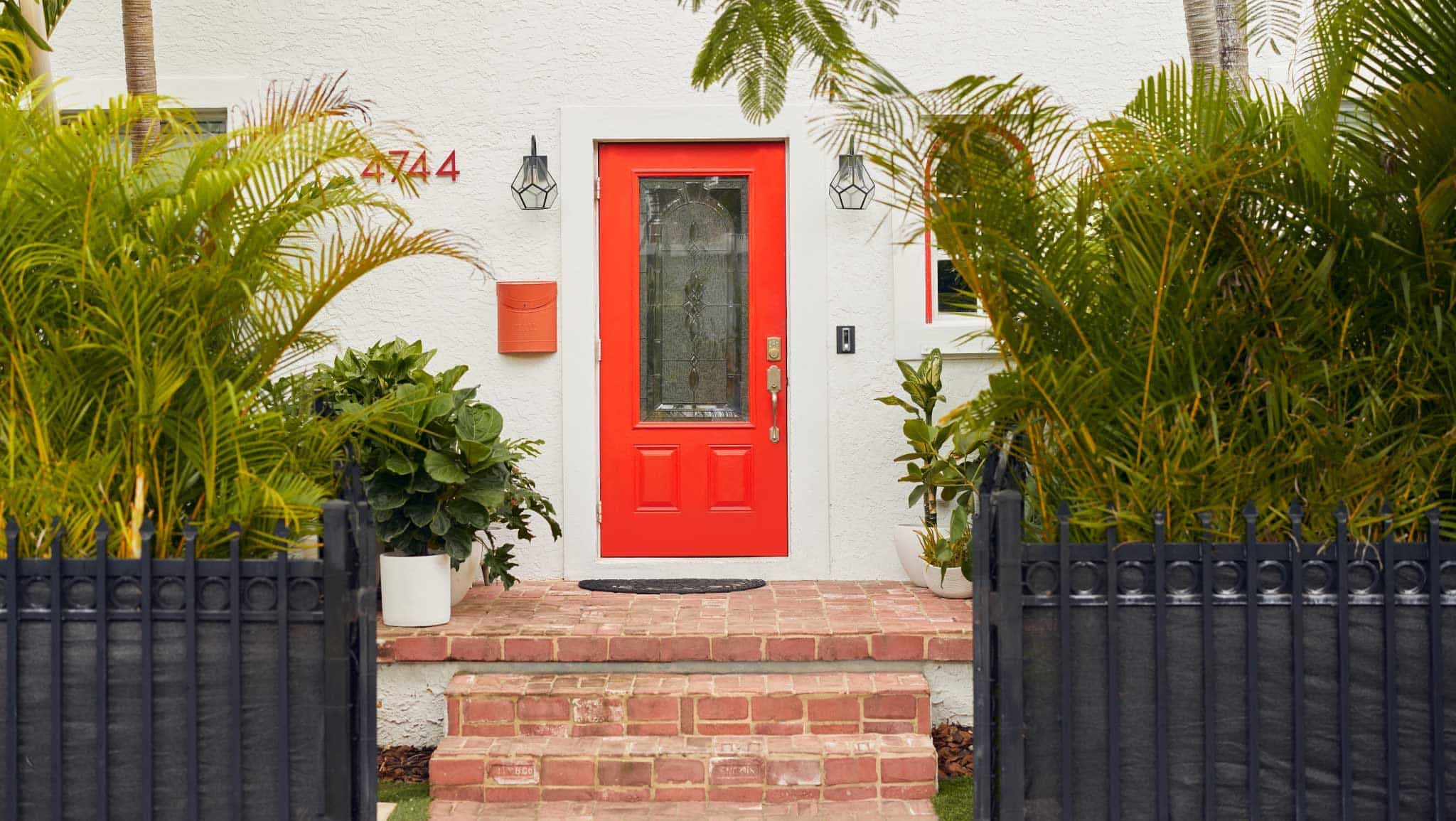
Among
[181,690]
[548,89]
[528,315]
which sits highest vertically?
[548,89]

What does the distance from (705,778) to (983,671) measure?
1.68 metres

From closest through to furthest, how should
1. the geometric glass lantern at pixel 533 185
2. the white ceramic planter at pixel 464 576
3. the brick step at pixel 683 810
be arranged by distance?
1. the brick step at pixel 683 810
2. the white ceramic planter at pixel 464 576
3. the geometric glass lantern at pixel 533 185

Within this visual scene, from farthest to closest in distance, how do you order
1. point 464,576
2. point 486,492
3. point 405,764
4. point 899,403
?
point 899,403
point 464,576
point 486,492
point 405,764

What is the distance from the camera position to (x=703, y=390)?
601cm

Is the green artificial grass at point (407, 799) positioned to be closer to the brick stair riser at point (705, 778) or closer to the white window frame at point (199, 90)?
the brick stair riser at point (705, 778)

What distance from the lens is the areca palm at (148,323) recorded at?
8.55 ft

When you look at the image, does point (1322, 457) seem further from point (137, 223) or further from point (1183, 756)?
point (137, 223)

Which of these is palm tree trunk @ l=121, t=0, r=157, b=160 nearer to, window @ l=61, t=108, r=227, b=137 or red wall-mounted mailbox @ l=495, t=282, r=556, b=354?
window @ l=61, t=108, r=227, b=137

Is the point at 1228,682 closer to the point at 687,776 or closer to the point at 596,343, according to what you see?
the point at 687,776

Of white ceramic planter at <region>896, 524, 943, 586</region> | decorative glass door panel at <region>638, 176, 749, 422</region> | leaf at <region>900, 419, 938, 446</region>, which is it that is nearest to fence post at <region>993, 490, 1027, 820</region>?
leaf at <region>900, 419, 938, 446</region>

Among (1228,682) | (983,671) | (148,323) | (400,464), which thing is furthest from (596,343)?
(1228,682)

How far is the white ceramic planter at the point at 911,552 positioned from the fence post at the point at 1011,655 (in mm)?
3163

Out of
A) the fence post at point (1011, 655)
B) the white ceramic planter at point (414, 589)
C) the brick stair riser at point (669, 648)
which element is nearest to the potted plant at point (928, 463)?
the brick stair riser at point (669, 648)

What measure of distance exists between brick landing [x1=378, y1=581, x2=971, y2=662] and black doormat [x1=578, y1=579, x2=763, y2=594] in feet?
1.41
